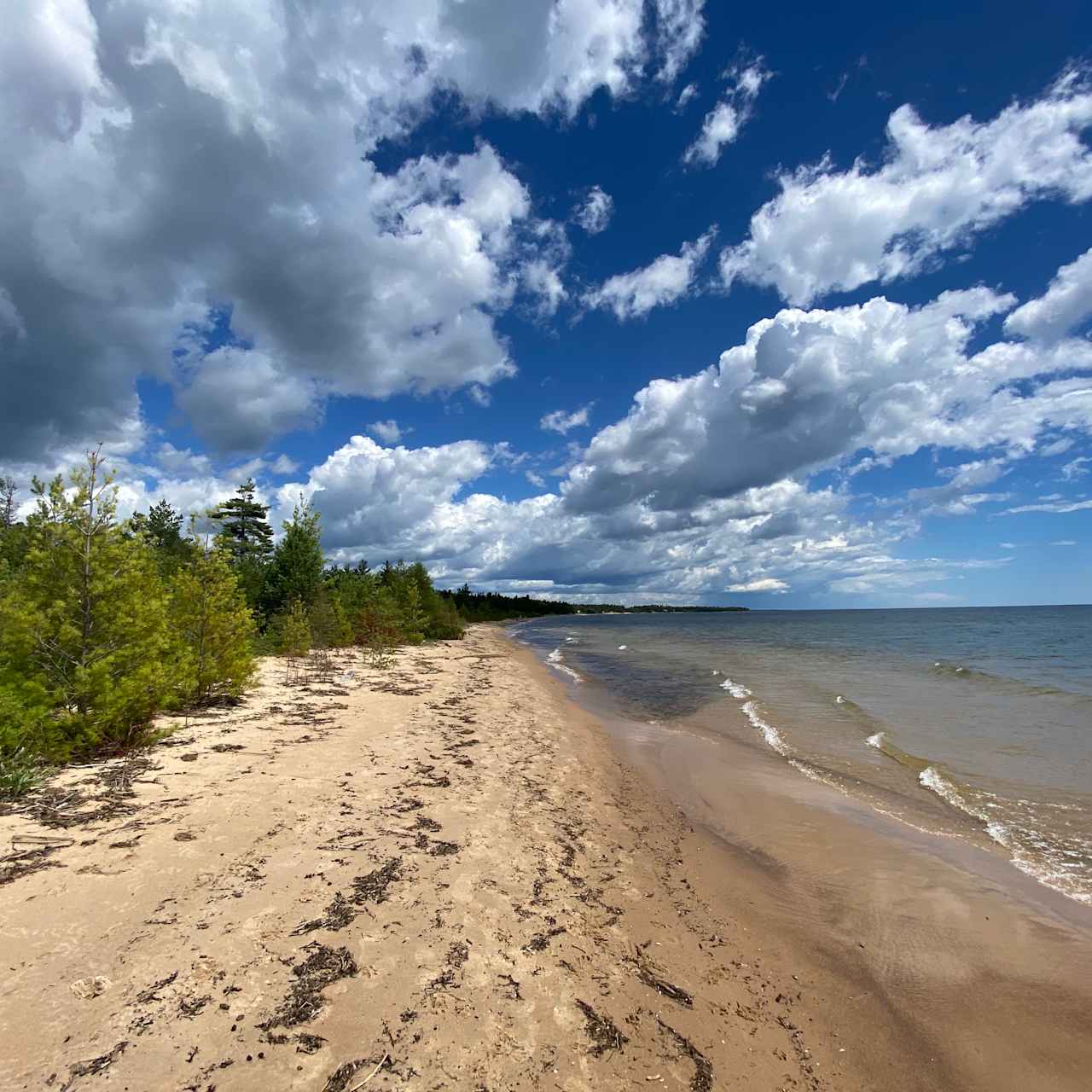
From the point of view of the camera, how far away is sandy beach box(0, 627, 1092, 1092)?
3.70 m

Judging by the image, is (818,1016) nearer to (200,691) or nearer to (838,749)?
(838,749)

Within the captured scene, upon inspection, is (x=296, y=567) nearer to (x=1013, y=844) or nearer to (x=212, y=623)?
(x=212, y=623)

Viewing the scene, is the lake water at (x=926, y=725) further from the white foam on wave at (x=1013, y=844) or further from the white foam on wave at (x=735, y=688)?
the white foam on wave at (x=735, y=688)

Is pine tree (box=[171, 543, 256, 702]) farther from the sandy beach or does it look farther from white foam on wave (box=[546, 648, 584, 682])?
white foam on wave (box=[546, 648, 584, 682])

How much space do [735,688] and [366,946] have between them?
21540 mm

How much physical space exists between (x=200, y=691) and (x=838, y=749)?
1574cm

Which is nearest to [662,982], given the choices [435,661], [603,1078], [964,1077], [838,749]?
[603,1078]

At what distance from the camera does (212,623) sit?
43.4 ft

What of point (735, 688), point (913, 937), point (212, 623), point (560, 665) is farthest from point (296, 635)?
point (913, 937)

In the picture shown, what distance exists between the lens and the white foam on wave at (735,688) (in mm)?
22000

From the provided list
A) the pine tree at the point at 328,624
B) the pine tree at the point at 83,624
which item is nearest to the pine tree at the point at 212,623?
the pine tree at the point at 83,624

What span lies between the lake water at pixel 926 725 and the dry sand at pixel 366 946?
16.8 feet

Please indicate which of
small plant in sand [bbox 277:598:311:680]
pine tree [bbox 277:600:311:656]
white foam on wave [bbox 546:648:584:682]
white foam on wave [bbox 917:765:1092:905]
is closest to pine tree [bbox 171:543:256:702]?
small plant in sand [bbox 277:598:311:680]

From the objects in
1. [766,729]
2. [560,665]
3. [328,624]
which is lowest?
[560,665]
